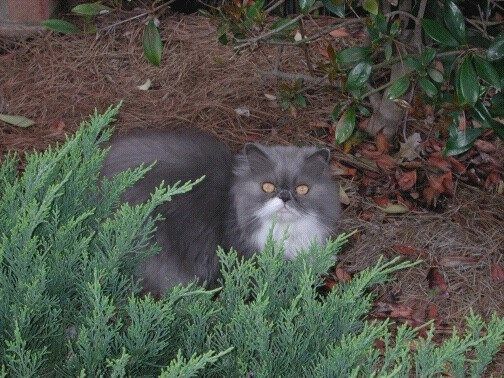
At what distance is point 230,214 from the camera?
399 centimetres

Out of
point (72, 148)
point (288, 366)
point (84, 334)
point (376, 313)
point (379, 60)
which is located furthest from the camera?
point (379, 60)

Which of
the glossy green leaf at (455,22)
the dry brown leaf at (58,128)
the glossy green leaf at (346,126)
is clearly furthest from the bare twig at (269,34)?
the dry brown leaf at (58,128)

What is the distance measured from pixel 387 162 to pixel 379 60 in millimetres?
684

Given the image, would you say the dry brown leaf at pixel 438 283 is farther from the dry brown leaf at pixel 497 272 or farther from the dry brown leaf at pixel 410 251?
the dry brown leaf at pixel 497 272

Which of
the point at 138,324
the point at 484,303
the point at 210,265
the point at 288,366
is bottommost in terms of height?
the point at 484,303

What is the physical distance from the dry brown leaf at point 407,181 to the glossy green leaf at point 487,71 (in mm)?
1275

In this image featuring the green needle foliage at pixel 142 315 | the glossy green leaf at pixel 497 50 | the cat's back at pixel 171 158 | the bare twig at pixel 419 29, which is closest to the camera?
the green needle foliage at pixel 142 315

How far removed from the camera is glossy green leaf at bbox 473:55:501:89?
139 inches

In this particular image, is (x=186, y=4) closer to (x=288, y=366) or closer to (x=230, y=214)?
(x=230, y=214)

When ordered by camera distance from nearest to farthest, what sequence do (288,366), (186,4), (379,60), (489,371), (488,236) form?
(288,366)
(489,371)
(488,236)
(379,60)
(186,4)

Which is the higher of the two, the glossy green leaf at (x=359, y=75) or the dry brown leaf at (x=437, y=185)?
the glossy green leaf at (x=359, y=75)

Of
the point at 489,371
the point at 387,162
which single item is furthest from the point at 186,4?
the point at 489,371

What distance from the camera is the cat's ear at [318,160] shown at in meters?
3.90

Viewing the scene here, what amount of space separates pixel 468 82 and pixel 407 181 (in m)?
1.32
